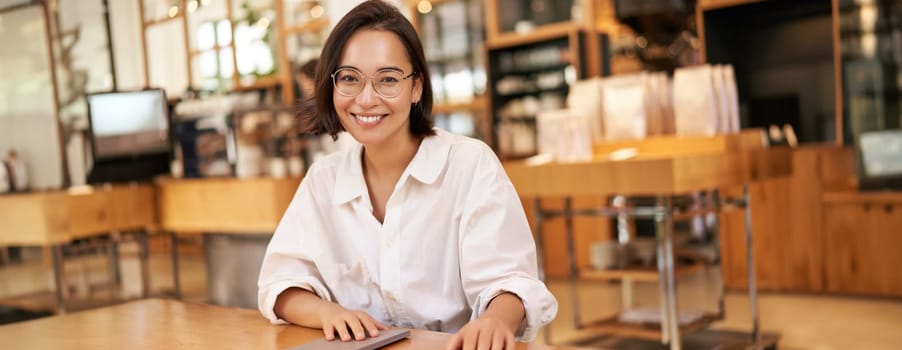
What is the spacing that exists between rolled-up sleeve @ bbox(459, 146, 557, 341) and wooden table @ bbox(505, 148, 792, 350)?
1654 mm

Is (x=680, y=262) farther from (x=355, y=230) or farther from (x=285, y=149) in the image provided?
(x=355, y=230)

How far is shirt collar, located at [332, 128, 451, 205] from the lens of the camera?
1.57 metres

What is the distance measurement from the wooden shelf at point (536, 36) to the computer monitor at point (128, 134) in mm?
2780

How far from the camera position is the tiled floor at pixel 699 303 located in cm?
396

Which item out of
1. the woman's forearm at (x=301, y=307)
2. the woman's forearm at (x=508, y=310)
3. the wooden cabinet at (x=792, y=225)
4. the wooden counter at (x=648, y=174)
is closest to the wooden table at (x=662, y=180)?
the wooden counter at (x=648, y=174)

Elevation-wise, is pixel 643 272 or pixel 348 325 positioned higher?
pixel 348 325

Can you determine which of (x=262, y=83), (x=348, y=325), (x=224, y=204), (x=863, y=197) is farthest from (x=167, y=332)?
(x=863, y=197)

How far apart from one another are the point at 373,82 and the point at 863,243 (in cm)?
416

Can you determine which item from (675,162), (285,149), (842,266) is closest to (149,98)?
(285,149)

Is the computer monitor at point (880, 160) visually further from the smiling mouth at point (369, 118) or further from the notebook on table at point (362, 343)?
the notebook on table at point (362, 343)

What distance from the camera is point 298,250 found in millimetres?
1617

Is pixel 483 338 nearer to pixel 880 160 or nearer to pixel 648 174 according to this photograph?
pixel 648 174

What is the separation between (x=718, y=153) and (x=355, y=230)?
2087 millimetres

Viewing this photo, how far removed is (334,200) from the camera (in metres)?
1.63
